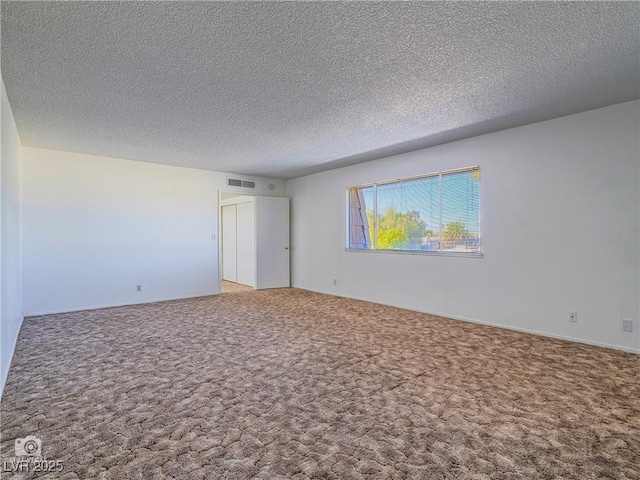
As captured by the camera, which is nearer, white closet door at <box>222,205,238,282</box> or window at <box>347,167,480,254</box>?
window at <box>347,167,480,254</box>

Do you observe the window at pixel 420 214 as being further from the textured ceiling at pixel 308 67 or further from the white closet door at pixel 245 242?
the white closet door at pixel 245 242

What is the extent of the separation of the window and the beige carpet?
4.77ft

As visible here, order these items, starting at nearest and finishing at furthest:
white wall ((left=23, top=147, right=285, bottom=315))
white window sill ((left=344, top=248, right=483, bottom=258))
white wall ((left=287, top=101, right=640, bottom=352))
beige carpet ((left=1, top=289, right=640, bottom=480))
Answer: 1. beige carpet ((left=1, top=289, right=640, bottom=480))
2. white wall ((left=287, top=101, right=640, bottom=352))
3. white window sill ((left=344, top=248, right=483, bottom=258))
4. white wall ((left=23, top=147, right=285, bottom=315))

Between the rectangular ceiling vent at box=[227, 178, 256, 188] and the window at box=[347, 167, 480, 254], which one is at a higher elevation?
the rectangular ceiling vent at box=[227, 178, 256, 188]

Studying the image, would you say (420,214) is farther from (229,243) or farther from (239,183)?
(229,243)

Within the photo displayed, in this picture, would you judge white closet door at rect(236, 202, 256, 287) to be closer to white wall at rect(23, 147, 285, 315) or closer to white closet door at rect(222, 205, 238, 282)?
white closet door at rect(222, 205, 238, 282)

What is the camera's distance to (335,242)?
691 cm

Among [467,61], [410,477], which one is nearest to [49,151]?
[467,61]

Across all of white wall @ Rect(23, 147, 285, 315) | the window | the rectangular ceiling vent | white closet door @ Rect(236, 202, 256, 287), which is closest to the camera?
the window

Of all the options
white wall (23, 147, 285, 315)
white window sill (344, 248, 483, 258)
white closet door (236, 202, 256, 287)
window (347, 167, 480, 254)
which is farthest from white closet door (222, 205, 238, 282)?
white window sill (344, 248, 483, 258)

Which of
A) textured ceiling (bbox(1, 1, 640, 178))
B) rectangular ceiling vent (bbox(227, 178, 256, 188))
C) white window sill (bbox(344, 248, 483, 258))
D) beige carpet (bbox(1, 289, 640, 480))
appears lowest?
beige carpet (bbox(1, 289, 640, 480))

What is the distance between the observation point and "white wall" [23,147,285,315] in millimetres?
5188

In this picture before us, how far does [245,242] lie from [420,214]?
4.51 metres

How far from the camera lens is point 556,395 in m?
2.57
